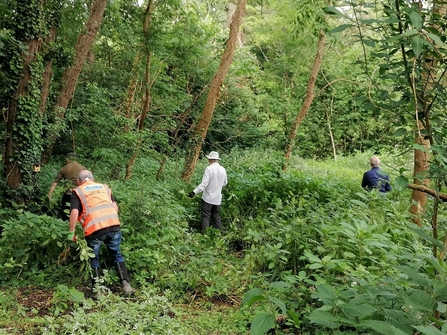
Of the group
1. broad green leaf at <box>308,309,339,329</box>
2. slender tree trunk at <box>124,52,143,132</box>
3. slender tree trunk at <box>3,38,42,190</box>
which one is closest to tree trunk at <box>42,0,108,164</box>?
slender tree trunk at <box>3,38,42,190</box>

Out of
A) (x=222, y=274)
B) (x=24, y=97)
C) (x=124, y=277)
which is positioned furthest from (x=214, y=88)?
(x=124, y=277)

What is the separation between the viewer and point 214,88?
11.1 meters

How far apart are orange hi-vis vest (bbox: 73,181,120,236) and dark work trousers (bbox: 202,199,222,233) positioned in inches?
120

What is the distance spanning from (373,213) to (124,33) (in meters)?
8.75

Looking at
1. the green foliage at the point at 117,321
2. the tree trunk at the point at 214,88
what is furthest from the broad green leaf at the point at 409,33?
the tree trunk at the point at 214,88

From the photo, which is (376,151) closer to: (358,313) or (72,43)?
(72,43)

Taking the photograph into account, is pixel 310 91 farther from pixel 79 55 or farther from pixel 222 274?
pixel 222 274

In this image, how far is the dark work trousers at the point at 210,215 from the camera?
8195 mm

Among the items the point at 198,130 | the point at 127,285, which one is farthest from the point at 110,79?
the point at 127,285

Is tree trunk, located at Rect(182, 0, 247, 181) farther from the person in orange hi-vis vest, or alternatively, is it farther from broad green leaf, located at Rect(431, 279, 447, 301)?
broad green leaf, located at Rect(431, 279, 447, 301)

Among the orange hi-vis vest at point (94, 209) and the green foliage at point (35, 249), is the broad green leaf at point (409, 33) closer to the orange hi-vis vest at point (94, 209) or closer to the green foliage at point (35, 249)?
the orange hi-vis vest at point (94, 209)

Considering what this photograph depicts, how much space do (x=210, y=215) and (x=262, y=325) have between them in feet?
18.5

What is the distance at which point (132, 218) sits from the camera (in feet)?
21.0

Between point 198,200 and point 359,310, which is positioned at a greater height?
point 359,310
